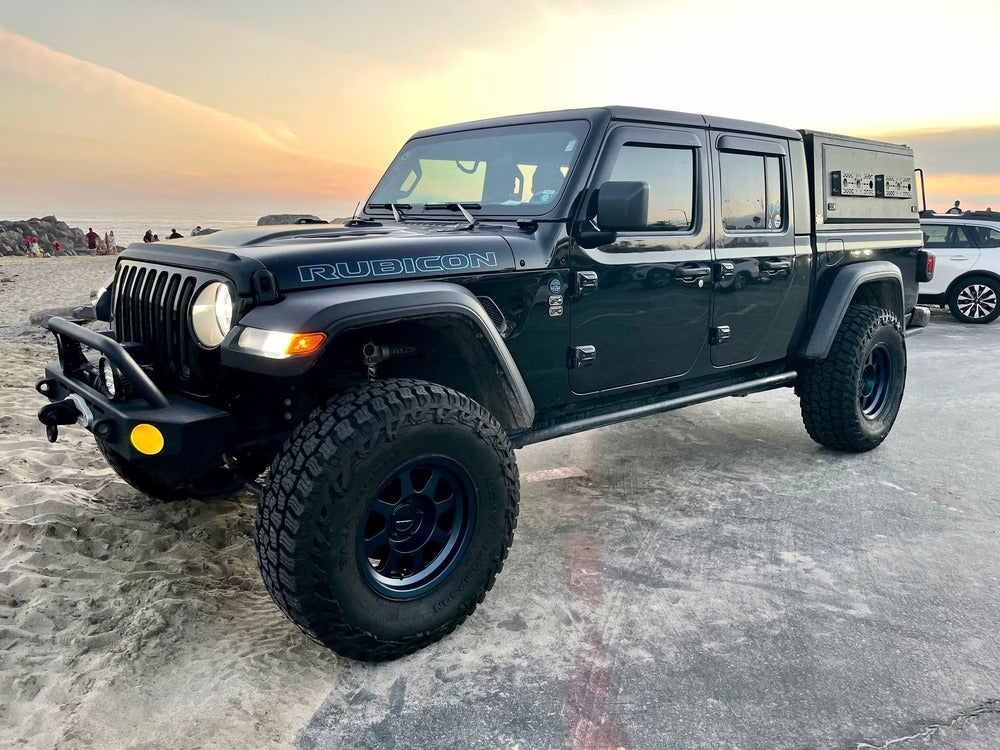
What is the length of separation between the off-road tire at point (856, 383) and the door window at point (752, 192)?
0.91m

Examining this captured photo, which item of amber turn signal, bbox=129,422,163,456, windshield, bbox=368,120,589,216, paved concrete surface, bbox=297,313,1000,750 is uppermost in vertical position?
windshield, bbox=368,120,589,216

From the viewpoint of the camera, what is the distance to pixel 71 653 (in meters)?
2.62

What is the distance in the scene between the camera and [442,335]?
2.90 m

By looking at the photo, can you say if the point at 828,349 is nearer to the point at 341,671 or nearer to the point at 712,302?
the point at 712,302

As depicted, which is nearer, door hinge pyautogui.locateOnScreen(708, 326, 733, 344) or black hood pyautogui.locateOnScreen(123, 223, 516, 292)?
black hood pyautogui.locateOnScreen(123, 223, 516, 292)

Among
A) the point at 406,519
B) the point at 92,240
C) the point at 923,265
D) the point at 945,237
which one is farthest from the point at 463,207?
the point at 92,240

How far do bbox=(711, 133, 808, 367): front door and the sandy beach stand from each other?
8.44ft

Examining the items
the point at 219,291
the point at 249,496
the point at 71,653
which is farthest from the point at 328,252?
the point at 249,496

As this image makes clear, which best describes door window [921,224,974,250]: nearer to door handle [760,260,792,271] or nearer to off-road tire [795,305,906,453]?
off-road tire [795,305,906,453]

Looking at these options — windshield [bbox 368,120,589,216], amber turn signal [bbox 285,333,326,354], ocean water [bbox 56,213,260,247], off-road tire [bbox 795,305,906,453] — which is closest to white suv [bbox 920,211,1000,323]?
off-road tire [bbox 795,305,906,453]

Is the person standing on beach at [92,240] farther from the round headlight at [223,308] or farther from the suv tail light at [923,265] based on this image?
the round headlight at [223,308]

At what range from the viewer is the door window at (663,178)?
3.54 meters

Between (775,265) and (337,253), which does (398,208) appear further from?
(775,265)

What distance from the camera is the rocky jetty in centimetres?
3700
